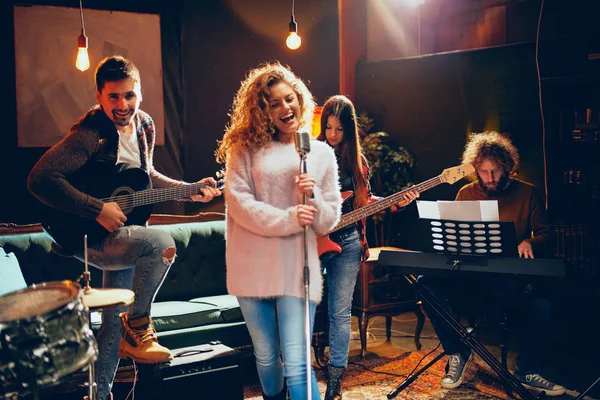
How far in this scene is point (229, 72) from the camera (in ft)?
20.8

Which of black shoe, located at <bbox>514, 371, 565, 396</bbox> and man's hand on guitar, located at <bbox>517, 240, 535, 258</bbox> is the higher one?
man's hand on guitar, located at <bbox>517, 240, 535, 258</bbox>

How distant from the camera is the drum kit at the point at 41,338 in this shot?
217 centimetres

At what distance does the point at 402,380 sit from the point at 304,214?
236cm

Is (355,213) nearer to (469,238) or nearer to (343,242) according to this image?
(343,242)

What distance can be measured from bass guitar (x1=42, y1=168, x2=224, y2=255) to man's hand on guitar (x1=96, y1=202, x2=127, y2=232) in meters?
0.05

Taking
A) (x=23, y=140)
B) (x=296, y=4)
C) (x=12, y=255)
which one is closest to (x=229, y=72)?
(x=296, y=4)

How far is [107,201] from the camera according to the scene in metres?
3.33

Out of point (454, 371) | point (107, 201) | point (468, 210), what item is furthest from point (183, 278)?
point (468, 210)

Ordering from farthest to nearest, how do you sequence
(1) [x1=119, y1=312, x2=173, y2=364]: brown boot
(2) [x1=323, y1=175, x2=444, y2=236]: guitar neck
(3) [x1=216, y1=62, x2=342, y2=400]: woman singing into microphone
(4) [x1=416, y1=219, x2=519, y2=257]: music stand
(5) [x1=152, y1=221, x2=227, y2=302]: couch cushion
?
(5) [x1=152, y1=221, x2=227, y2=302]: couch cushion → (2) [x1=323, y1=175, x2=444, y2=236]: guitar neck → (4) [x1=416, y1=219, x2=519, y2=257]: music stand → (1) [x1=119, y1=312, x2=173, y2=364]: brown boot → (3) [x1=216, y1=62, x2=342, y2=400]: woman singing into microphone

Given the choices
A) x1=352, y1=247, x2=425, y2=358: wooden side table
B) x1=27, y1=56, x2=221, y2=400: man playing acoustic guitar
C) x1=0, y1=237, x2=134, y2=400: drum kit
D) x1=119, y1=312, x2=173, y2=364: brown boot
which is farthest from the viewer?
x1=352, y1=247, x2=425, y2=358: wooden side table

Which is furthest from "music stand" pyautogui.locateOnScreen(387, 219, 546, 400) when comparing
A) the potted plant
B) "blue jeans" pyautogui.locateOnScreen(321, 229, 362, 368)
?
the potted plant

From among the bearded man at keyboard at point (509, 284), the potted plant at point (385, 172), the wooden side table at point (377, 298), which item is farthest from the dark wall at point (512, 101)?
the wooden side table at point (377, 298)

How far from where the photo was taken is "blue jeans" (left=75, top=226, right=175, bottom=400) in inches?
129

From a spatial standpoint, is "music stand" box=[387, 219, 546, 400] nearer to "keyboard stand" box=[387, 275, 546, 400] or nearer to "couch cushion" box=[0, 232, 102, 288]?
"keyboard stand" box=[387, 275, 546, 400]
